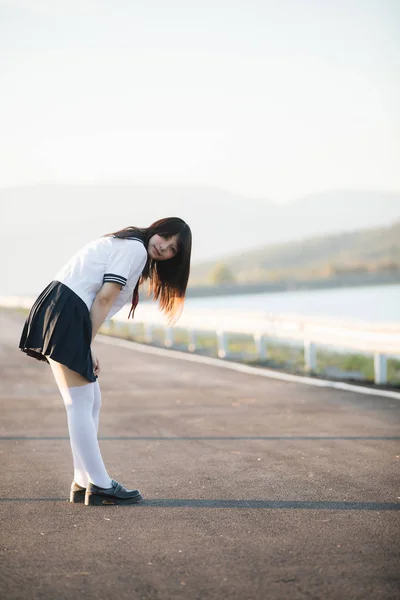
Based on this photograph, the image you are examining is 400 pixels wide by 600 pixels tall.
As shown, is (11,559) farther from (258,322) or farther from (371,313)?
(371,313)

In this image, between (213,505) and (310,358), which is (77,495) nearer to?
(213,505)

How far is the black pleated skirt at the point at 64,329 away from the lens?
5371 millimetres

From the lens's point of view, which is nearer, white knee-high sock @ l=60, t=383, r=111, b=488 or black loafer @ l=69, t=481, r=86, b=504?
white knee-high sock @ l=60, t=383, r=111, b=488

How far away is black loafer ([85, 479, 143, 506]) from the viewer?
5.55m

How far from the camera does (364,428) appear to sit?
849 centimetres

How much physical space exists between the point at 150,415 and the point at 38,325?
4300 millimetres

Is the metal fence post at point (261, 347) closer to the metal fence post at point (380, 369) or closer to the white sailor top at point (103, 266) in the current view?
the metal fence post at point (380, 369)

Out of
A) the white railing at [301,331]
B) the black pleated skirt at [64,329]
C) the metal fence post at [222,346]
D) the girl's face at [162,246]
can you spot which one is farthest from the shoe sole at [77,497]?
the metal fence post at [222,346]

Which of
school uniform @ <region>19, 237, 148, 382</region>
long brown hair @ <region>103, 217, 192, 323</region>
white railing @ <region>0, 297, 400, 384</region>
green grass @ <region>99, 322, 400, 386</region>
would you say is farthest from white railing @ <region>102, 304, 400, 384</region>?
school uniform @ <region>19, 237, 148, 382</region>

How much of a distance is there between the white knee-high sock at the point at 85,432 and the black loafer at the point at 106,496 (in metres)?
0.04

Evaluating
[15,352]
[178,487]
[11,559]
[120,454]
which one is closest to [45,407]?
[120,454]

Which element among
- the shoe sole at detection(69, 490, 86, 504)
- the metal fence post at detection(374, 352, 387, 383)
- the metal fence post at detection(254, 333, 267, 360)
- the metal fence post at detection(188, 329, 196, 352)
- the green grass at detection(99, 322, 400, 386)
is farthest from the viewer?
the metal fence post at detection(188, 329, 196, 352)

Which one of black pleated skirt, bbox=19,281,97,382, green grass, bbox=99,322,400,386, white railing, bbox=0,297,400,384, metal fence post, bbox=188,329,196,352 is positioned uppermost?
black pleated skirt, bbox=19,281,97,382

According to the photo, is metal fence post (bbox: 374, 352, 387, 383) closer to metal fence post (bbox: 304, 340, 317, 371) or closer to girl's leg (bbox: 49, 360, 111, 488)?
metal fence post (bbox: 304, 340, 317, 371)
